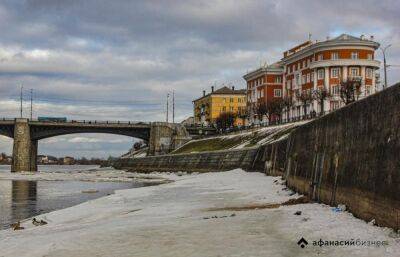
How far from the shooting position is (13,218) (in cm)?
2700

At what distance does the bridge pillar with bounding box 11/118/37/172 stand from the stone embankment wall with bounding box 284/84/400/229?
11457 cm

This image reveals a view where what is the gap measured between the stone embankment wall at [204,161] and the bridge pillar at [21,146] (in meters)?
27.5

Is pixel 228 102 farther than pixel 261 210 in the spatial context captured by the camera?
Yes

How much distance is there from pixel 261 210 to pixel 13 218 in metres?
13.8

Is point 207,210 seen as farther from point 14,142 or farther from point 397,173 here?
point 14,142

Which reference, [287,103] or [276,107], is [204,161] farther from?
[276,107]

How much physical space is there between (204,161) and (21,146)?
6529 cm

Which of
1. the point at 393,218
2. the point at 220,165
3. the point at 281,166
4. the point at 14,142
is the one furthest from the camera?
the point at 14,142

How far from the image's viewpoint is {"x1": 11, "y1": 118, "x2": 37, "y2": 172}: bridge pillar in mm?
128875

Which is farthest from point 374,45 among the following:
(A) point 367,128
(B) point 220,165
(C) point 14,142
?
(A) point 367,128

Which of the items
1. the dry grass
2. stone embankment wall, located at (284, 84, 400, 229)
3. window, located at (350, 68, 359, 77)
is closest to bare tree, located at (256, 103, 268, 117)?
window, located at (350, 68, 359, 77)

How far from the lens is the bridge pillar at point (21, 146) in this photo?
5074 inches

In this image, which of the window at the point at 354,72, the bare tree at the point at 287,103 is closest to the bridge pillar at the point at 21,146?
the bare tree at the point at 287,103

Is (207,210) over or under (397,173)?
under
